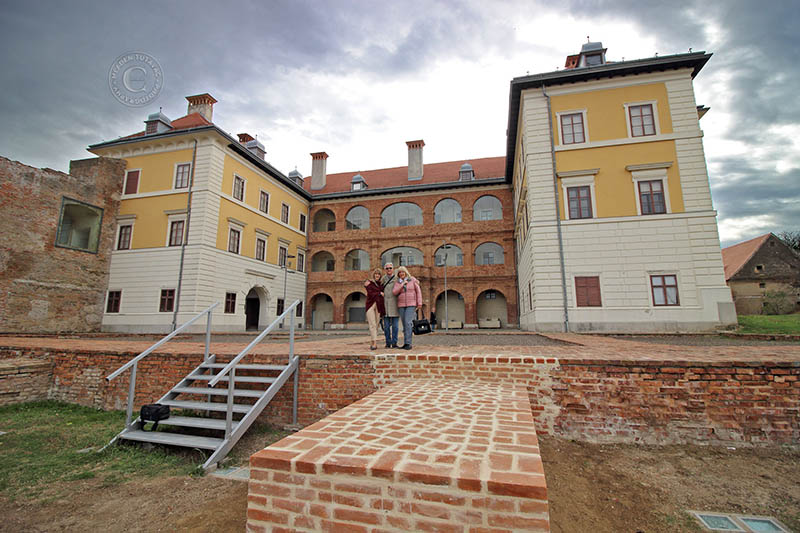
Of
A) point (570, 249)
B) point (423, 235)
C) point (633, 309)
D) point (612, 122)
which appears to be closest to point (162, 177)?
point (423, 235)

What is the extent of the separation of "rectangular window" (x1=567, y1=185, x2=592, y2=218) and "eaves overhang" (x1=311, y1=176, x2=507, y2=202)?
37.2 ft

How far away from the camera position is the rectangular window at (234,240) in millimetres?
22234

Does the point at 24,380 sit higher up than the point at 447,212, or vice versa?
the point at 447,212

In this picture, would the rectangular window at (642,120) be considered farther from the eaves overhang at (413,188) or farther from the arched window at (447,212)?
the arched window at (447,212)

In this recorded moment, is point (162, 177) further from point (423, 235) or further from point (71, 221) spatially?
point (423, 235)

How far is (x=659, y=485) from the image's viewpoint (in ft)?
10.8

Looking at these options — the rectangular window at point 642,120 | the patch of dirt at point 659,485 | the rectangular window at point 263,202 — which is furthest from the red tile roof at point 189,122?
the patch of dirt at point 659,485

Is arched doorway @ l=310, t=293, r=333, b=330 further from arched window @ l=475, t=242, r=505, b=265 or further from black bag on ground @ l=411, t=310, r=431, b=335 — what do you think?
black bag on ground @ l=411, t=310, r=431, b=335

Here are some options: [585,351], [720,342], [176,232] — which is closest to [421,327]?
[585,351]

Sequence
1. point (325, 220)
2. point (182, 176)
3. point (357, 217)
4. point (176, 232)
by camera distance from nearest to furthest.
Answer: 1. point (176, 232)
2. point (182, 176)
3. point (357, 217)
4. point (325, 220)

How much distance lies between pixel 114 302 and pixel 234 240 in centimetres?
729

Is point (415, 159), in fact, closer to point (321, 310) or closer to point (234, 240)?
point (321, 310)

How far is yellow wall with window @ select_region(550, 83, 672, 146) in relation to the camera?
53.5 ft

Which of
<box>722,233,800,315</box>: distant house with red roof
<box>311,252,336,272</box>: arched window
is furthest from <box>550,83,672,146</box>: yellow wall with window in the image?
<box>722,233,800,315</box>: distant house with red roof
